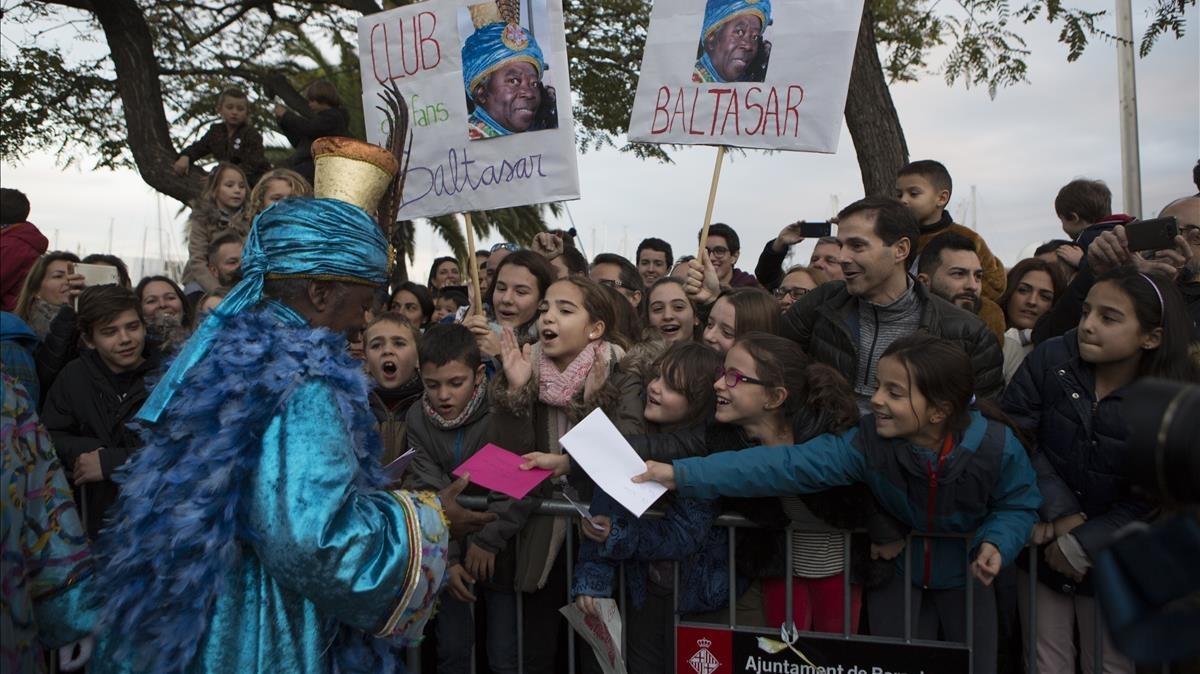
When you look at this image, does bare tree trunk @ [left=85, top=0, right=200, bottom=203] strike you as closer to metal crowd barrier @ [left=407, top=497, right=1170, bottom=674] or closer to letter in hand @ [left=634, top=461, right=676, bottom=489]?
metal crowd barrier @ [left=407, top=497, right=1170, bottom=674]

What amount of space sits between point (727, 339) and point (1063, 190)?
2.65m

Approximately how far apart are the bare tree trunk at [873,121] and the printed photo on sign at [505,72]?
3.34 m

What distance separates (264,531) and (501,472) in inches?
48.2

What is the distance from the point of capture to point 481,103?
5.34m

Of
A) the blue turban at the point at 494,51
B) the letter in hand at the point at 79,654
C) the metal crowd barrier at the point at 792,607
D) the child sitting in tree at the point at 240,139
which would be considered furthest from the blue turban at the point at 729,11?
the child sitting in tree at the point at 240,139

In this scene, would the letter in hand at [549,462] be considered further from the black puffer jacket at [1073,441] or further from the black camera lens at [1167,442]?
the black camera lens at [1167,442]

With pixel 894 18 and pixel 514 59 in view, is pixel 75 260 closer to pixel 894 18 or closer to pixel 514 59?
pixel 514 59

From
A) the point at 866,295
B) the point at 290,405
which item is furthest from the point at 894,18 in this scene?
the point at 290,405

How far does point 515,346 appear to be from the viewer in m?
4.20

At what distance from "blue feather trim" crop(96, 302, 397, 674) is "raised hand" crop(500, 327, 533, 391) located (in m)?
1.62

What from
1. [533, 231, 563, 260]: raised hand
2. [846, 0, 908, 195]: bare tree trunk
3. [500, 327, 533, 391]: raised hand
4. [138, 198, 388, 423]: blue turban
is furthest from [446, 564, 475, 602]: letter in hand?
[846, 0, 908, 195]: bare tree trunk

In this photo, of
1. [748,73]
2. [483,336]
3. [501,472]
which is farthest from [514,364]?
[748,73]

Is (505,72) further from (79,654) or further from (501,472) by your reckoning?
(79,654)

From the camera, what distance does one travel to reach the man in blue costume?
2191 millimetres
